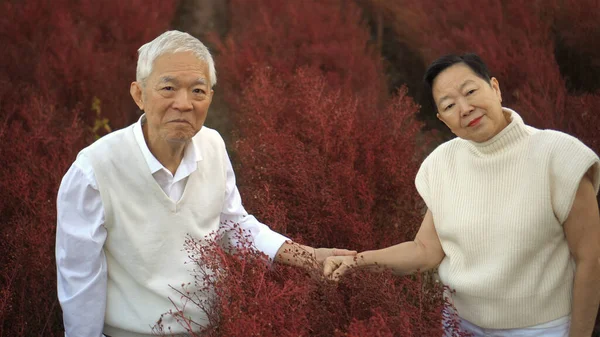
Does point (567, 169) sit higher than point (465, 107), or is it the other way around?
point (465, 107)

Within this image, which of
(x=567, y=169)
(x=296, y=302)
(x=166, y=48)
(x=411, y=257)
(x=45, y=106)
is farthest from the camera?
(x=45, y=106)

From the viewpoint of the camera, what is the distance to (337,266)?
2535mm

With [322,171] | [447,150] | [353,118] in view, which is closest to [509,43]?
[353,118]

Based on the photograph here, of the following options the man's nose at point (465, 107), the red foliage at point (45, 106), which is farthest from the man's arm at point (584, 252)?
the red foliage at point (45, 106)

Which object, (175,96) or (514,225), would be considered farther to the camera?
(175,96)

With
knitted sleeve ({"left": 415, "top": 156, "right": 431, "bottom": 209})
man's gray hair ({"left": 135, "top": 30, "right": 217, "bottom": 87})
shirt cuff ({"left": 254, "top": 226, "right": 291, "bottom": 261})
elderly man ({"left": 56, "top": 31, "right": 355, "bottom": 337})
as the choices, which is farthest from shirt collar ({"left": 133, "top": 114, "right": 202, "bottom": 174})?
knitted sleeve ({"left": 415, "top": 156, "right": 431, "bottom": 209})

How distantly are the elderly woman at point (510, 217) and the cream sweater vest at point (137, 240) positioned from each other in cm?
84

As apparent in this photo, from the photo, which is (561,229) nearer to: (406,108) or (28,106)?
(406,108)

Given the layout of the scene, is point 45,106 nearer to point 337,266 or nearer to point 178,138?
point 178,138

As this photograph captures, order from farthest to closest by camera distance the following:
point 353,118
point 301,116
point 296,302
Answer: point 301,116, point 353,118, point 296,302

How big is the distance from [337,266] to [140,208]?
70 centimetres

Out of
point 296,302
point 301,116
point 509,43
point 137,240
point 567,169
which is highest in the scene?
point 509,43

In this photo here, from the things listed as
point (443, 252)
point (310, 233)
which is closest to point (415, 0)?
point (310, 233)

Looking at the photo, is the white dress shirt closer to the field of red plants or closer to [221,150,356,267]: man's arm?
the field of red plants
